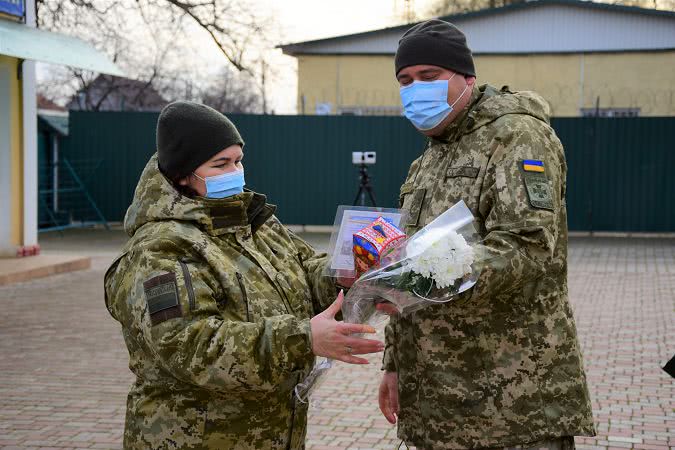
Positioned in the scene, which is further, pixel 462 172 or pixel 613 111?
pixel 613 111

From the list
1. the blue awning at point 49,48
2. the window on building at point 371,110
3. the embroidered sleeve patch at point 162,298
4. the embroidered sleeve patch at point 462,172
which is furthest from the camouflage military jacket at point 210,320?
the window on building at point 371,110

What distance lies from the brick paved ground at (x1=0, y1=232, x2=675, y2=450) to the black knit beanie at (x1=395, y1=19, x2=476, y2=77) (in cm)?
284

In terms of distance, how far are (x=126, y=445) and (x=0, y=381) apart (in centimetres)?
440

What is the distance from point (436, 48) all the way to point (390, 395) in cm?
124

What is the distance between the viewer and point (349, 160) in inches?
698

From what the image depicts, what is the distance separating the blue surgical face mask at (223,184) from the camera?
2.64 metres

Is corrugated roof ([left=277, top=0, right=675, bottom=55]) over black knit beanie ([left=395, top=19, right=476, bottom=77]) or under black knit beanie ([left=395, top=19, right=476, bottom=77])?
over

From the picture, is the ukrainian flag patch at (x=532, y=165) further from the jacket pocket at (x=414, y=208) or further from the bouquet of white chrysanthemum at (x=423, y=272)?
the jacket pocket at (x=414, y=208)

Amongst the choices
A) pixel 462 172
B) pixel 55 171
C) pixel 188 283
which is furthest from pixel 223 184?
pixel 55 171

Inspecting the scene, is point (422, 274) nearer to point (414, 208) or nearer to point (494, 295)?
point (494, 295)

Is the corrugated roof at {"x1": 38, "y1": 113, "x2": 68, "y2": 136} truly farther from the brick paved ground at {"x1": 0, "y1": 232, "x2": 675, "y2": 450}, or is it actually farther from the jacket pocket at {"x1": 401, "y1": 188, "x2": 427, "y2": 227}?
the jacket pocket at {"x1": 401, "y1": 188, "x2": 427, "y2": 227}

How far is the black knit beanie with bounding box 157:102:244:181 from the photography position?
2.62m

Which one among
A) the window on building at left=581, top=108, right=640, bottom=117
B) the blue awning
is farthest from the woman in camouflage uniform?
the window on building at left=581, top=108, right=640, bottom=117

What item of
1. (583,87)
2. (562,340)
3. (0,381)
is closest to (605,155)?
(583,87)
